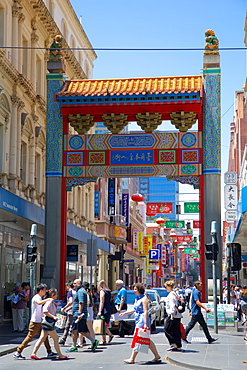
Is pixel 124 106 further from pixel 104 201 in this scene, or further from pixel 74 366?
pixel 104 201

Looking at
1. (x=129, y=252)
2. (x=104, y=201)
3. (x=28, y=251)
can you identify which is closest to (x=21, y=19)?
(x=28, y=251)

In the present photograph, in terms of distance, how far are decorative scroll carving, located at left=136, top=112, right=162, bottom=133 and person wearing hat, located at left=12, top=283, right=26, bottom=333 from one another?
8001 mm

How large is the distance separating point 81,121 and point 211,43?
19.5 feet

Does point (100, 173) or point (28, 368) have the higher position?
point (100, 173)

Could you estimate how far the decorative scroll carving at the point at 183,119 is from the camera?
25339mm

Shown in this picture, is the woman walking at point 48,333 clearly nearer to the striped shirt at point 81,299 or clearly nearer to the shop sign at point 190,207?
the striped shirt at point 81,299

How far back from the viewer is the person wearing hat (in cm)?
2297

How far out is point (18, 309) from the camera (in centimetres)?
2325

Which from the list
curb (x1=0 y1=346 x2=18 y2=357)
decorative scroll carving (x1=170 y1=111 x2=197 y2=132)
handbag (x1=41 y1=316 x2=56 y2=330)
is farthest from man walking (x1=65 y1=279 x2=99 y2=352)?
decorative scroll carving (x1=170 y1=111 x2=197 y2=132)

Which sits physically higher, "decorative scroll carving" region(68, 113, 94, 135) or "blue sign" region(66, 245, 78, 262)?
"decorative scroll carving" region(68, 113, 94, 135)

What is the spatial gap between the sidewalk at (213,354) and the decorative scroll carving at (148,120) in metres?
8.97

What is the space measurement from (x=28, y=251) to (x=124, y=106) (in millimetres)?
6991

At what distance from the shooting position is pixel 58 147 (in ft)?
84.3

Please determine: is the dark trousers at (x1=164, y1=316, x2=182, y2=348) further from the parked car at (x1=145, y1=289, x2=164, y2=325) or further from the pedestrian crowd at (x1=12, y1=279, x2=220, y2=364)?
the parked car at (x1=145, y1=289, x2=164, y2=325)
